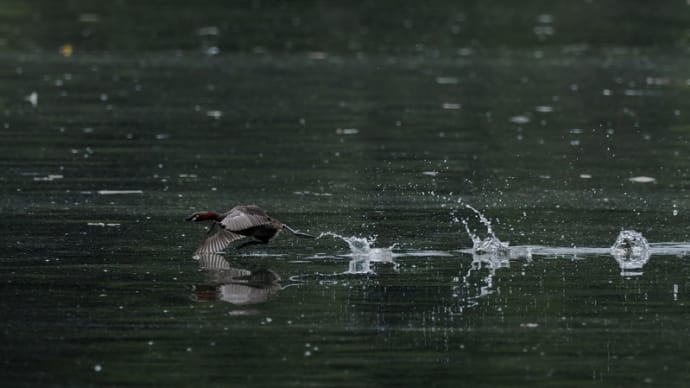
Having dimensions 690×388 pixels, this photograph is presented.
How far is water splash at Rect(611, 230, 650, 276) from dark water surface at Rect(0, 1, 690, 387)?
0.10 m

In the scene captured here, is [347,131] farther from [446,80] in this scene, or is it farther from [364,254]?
[364,254]

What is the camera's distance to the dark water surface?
30.5 ft

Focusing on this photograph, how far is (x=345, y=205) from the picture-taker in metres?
14.9

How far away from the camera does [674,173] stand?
Result: 17.1m

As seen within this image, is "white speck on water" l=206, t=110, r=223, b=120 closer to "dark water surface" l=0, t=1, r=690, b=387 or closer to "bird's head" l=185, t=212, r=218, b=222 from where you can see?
"dark water surface" l=0, t=1, r=690, b=387

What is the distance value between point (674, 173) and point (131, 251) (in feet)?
21.3

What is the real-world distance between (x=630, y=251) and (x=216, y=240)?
293 centimetres

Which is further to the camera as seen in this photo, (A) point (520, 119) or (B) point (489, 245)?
(A) point (520, 119)

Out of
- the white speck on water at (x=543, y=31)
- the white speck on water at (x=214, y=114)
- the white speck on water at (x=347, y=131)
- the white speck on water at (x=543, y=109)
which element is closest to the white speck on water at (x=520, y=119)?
the white speck on water at (x=543, y=109)

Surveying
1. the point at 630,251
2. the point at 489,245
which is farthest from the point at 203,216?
the point at 630,251

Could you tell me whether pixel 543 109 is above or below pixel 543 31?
below

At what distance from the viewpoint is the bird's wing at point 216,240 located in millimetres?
12586

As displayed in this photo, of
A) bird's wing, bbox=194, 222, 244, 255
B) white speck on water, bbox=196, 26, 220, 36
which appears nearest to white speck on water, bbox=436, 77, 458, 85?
white speck on water, bbox=196, 26, 220, 36

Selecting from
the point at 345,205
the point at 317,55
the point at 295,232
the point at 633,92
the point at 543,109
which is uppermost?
the point at 317,55
